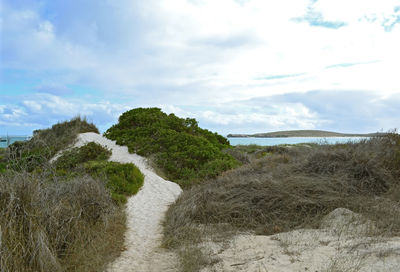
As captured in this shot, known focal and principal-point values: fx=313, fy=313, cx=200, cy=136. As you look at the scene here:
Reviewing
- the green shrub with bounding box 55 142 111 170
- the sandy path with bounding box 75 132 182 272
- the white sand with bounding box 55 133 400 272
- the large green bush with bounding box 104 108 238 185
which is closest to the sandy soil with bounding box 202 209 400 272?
the white sand with bounding box 55 133 400 272

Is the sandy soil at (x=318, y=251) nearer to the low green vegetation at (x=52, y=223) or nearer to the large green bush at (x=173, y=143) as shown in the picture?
the low green vegetation at (x=52, y=223)

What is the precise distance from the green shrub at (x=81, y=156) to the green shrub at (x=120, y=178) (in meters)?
→ 2.58

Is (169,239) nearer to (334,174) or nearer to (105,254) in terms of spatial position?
(105,254)

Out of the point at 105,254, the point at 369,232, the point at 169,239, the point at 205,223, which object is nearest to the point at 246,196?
the point at 205,223

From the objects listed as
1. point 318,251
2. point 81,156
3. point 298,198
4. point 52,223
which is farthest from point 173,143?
point 318,251

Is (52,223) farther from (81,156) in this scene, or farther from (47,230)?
(81,156)

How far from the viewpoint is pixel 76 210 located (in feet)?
19.8

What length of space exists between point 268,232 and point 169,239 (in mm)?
2149

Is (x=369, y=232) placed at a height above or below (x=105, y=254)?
above

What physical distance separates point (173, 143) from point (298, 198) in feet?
34.1

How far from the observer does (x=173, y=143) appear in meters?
17.4

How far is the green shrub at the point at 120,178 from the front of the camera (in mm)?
10391

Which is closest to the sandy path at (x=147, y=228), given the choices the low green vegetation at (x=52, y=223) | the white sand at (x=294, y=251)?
the white sand at (x=294, y=251)

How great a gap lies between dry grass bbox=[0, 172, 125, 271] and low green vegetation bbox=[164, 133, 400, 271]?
4.95ft
